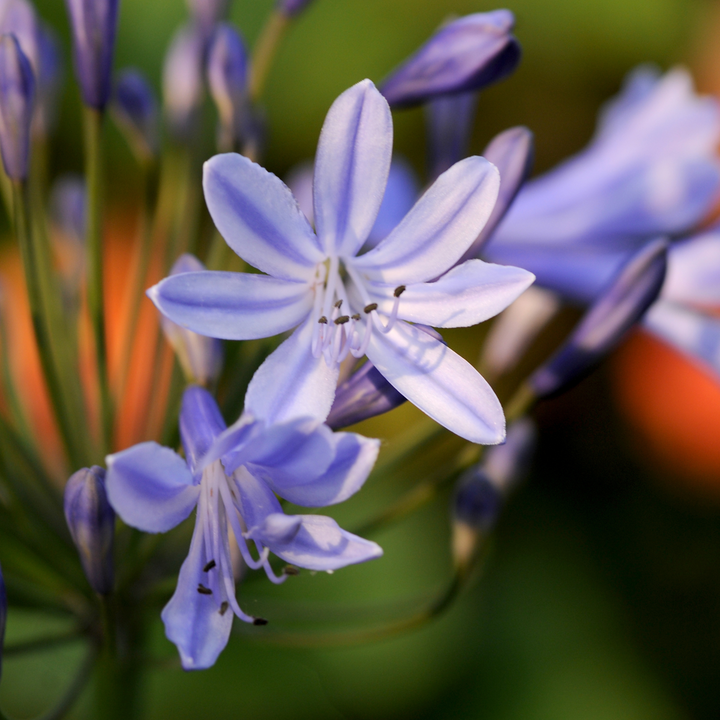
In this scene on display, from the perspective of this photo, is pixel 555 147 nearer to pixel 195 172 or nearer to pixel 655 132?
pixel 655 132

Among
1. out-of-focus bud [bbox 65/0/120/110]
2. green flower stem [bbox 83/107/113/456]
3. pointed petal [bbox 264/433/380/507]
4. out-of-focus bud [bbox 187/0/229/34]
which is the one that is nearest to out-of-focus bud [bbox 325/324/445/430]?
pointed petal [bbox 264/433/380/507]

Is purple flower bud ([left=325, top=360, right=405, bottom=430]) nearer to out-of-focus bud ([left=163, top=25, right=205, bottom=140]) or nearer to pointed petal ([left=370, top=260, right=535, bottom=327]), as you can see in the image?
pointed petal ([left=370, top=260, right=535, bottom=327])

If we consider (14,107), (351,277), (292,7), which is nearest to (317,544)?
(351,277)

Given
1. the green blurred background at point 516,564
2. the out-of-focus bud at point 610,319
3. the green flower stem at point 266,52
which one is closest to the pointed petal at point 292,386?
the out-of-focus bud at point 610,319

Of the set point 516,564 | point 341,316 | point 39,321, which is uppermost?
point 341,316

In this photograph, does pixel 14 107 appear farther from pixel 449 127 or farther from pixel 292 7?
pixel 449 127
